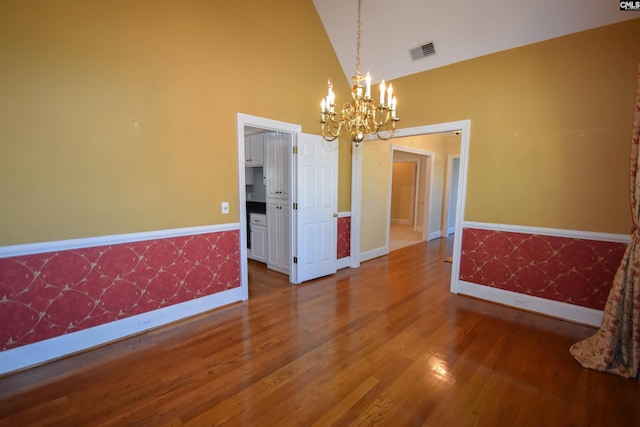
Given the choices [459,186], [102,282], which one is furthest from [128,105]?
[459,186]

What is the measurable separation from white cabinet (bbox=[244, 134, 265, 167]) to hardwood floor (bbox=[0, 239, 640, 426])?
2.53m

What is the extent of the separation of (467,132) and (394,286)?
2.24m

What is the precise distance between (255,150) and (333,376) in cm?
379

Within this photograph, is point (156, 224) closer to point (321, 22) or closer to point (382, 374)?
point (382, 374)

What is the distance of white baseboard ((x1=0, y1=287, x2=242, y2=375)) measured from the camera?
216 cm

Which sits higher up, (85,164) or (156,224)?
(85,164)

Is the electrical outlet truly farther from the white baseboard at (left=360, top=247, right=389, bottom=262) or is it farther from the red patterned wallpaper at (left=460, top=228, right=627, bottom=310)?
the red patterned wallpaper at (left=460, top=228, right=627, bottom=310)

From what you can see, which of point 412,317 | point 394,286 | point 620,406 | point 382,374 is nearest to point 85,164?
point 382,374

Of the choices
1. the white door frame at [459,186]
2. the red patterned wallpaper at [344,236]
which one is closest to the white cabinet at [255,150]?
the white door frame at [459,186]

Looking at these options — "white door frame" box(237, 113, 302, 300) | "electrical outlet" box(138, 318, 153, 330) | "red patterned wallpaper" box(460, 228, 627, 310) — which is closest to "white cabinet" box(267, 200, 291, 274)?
"white door frame" box(237, 113, 302, 300)

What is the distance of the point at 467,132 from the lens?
3.51m

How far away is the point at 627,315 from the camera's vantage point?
7.27ft

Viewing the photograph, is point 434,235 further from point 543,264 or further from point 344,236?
point 543,264

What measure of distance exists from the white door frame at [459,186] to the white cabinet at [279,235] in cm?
115
